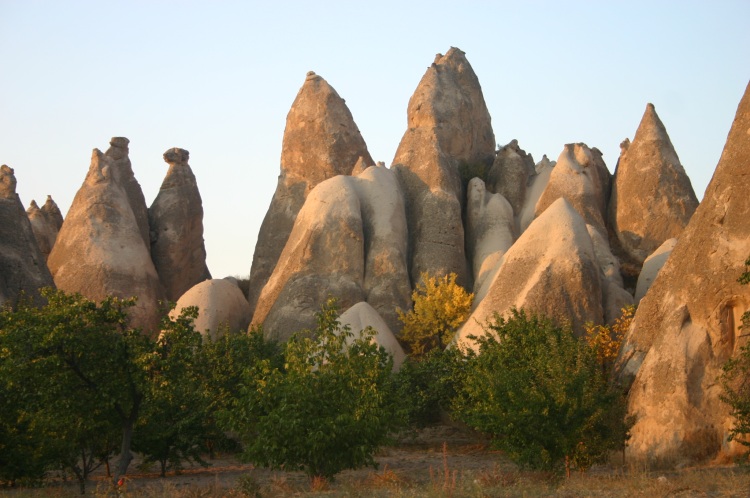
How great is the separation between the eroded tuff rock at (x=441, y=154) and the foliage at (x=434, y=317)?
1.85 m

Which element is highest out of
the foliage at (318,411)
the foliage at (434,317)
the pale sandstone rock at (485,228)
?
the pale sandstone rock at (485,228)

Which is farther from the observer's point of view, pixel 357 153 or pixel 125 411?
pixel 357 153

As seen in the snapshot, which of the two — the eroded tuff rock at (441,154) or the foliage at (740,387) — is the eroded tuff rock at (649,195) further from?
the foliage at (740,387)

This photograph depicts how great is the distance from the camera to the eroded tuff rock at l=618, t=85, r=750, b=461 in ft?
61.4

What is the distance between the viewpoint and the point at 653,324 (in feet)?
69.1

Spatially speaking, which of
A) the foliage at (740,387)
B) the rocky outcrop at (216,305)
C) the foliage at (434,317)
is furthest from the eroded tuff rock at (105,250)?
the foliage at (740,387)

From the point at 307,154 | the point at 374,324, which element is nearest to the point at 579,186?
the point at 307,154

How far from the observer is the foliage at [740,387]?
612 inches

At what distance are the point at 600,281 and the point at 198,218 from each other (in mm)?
16778

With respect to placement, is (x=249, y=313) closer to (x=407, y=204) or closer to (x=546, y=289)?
(x=407, y=204)

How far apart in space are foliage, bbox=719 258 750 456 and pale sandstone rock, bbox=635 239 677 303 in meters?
9.51

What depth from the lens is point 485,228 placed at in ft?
108

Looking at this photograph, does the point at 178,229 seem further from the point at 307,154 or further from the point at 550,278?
the point at 550,278

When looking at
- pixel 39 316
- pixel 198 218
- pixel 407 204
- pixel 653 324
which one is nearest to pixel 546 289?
pixel 653 324
